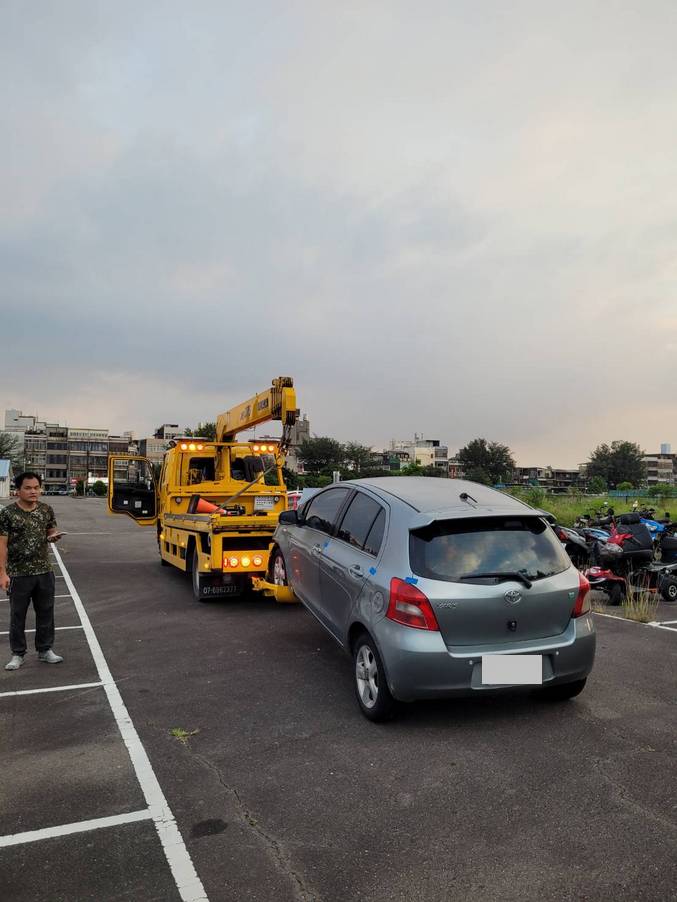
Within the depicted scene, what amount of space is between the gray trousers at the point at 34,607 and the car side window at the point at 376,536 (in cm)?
308

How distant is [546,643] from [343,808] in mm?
1771

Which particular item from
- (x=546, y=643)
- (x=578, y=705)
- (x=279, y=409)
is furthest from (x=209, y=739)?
(x=279, y=409)

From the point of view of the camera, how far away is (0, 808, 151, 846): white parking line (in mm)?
2939

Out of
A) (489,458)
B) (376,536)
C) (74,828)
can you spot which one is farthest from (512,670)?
(489,458)

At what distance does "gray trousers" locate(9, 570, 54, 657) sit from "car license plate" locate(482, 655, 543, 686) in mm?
3945

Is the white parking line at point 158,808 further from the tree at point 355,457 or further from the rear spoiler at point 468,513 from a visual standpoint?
the tree at point 355,457

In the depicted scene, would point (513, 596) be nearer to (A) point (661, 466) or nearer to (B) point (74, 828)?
(B) point (74, 828)

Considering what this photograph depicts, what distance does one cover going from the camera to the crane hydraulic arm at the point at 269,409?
30.8 ft

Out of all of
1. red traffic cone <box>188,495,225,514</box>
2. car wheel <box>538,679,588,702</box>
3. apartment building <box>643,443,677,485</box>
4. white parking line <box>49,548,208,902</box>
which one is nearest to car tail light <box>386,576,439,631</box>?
car wheel <box>538,679,588,702</box>

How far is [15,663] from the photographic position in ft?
18.4

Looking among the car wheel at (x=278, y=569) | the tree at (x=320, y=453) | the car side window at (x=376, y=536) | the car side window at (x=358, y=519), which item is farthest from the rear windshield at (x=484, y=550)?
the tree at (x=320, y=453)

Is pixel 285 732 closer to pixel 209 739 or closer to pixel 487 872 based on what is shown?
pixel 209 739

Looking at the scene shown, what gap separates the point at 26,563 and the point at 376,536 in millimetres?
3238

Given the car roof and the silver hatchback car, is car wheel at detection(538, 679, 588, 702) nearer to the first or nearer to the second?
the silver hatchback car
